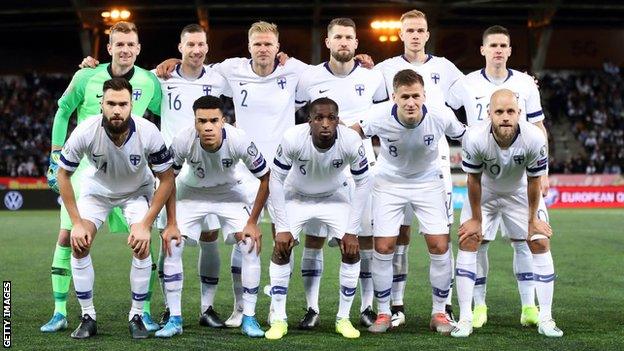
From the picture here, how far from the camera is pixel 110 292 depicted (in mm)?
9266

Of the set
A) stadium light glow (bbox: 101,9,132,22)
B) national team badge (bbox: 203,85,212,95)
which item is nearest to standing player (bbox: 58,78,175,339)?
national team badge (bbox: 203,85,212,95)

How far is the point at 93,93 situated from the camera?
24.2 feet

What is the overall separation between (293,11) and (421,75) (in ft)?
90.7

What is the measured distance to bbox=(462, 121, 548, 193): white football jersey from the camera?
6.60 metres

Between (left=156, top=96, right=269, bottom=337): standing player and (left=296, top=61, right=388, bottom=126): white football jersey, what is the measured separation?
1.07 meters

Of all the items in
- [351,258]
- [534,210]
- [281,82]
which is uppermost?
[281,82]

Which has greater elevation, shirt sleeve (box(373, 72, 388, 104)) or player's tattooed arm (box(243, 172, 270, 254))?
shirt sleeve (box(373, 72, 388, 104))

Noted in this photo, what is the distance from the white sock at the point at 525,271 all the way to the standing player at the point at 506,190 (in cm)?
24

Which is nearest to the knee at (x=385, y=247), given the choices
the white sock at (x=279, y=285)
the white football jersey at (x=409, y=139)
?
the white football jersey at (x=409, y=139)

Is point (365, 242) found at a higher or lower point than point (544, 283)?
higher

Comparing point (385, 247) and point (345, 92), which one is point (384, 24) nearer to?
point (345, 92)

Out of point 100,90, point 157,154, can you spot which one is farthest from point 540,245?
point 100,90

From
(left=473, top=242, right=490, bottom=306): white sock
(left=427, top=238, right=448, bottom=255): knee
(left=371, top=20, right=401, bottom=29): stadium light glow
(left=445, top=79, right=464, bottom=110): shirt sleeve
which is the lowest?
(left=473, top=242, right=490, bottom=306): white sock

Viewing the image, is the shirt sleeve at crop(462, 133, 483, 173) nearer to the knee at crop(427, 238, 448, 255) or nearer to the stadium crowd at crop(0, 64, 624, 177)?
the knee at crop(427, 238, 448, 255)
